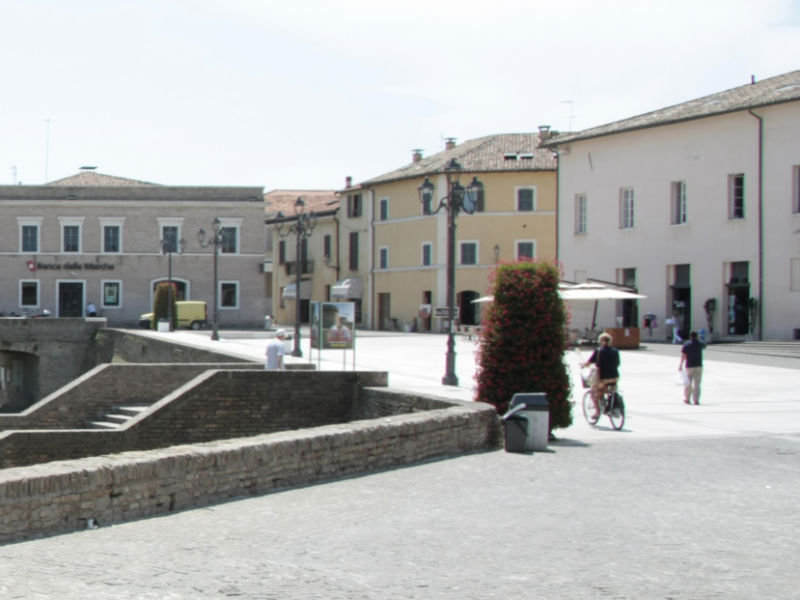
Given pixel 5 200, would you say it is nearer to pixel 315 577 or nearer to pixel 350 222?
pixel 350 222

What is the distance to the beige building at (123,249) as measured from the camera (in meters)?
69.4

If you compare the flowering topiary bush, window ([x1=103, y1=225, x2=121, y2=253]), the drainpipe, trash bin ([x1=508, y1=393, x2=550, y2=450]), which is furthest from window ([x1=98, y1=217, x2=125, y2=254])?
trash bin ([x1=508, y1=393, x2=550, y2=450])

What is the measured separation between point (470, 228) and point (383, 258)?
7.58 m

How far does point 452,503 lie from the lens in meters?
11.7

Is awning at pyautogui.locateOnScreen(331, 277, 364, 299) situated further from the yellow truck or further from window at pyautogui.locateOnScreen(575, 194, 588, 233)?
window at pyautogui.locateOnScreen(575, 194, 588, 233)

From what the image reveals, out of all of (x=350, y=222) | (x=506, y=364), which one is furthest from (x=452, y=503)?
(x=350, y=222)

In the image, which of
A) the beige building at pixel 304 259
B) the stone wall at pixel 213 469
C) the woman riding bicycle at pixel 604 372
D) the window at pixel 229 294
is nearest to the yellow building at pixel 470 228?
the beige building at pixel 304 259

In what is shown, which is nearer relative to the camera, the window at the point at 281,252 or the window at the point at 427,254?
the window at the point at 427,254

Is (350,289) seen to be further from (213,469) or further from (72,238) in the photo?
(213,469)

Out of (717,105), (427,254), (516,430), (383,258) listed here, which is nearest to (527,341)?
(516,430)

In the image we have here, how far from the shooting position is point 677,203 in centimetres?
4941

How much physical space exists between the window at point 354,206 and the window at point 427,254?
828 centimetres

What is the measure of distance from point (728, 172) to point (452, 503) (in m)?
37.3

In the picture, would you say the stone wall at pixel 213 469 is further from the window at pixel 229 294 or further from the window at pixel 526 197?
the window at pixel 229 294
